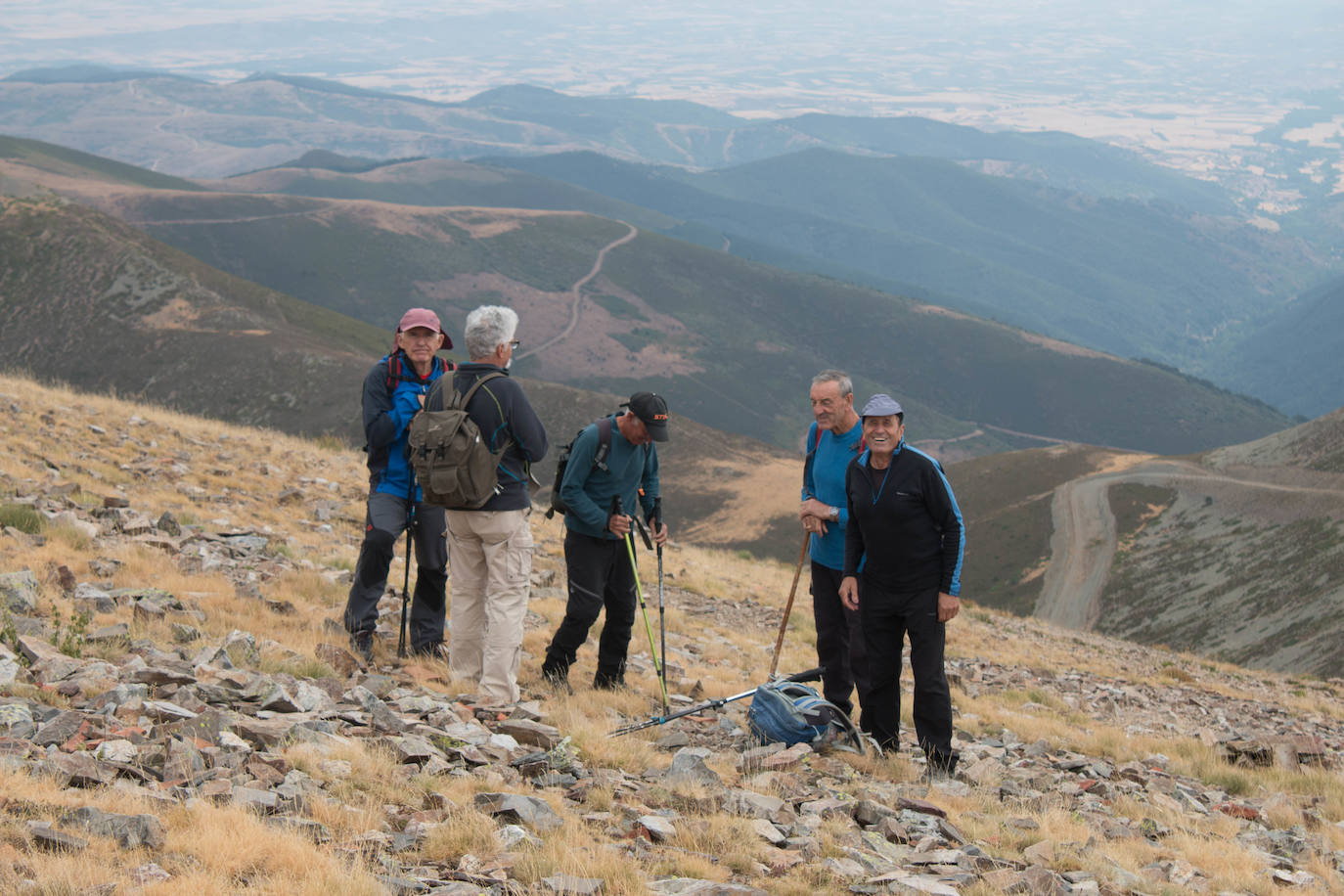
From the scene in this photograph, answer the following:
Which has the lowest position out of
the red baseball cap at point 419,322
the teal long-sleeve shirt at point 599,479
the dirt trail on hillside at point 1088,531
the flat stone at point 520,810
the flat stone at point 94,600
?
the dirt trail on hillside at point 1088,531

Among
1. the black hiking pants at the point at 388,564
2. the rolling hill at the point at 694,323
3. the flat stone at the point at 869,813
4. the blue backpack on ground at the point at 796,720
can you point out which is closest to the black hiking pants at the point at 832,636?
the blue backpack on ground at the point at 796,720

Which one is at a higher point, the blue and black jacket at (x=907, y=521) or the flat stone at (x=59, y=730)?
the blue and black jacket at (x=907, y=521)

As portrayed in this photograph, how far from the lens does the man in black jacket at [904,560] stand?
6.48 meters

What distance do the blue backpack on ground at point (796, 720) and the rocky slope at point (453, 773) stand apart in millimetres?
169

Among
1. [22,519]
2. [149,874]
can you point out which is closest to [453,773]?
[149,874]

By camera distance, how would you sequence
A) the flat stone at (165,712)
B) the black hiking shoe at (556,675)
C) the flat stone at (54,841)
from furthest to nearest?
the black hiking shoe at (556,675) < the flat stone at (165,712) < the flat stone at (54,841)

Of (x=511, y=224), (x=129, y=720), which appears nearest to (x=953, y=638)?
(x=129, y=720)

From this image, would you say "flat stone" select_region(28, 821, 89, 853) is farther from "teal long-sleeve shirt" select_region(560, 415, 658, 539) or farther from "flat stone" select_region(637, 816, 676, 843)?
"teal long-sleeve shirt" select_region(560, 415, 658, 539)

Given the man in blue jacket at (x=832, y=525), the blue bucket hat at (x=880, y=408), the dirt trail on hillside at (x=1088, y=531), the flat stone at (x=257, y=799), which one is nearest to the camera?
the flat stone at (x=257, y=799)

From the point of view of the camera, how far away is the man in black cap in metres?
7.23

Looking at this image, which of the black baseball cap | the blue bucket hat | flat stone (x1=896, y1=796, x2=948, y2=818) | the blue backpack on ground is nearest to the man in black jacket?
the blue bucket hat

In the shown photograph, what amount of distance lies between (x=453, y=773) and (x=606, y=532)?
2370mm

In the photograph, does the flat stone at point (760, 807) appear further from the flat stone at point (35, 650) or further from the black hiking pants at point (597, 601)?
the flat stone at point (35, 650)

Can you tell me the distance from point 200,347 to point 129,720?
6070cm
